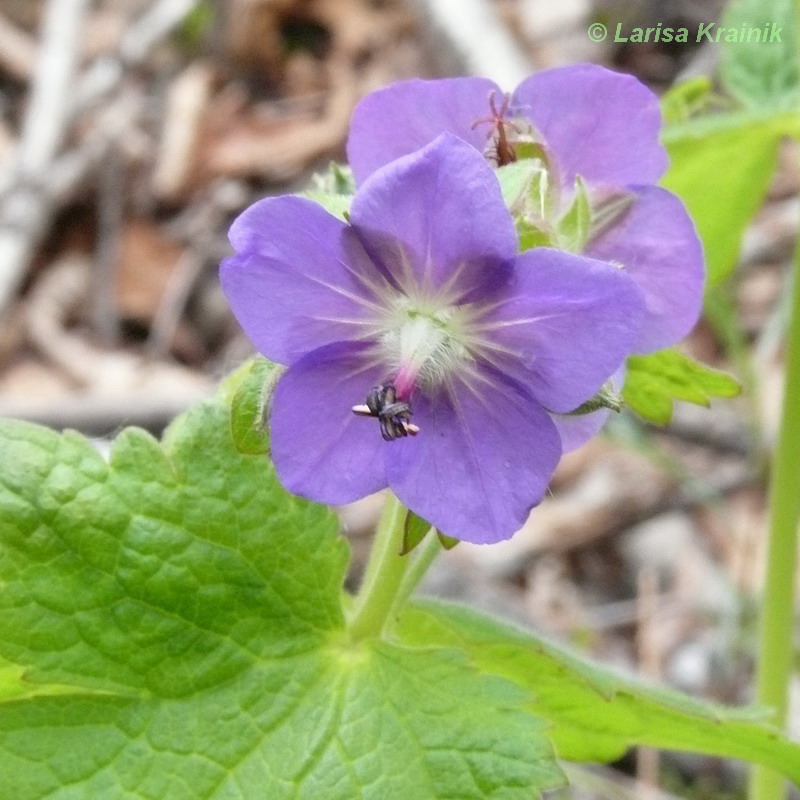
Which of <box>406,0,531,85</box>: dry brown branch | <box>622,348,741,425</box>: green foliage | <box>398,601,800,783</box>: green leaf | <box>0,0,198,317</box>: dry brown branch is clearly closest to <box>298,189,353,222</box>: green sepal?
<box>622,348,741,425</box>: green foliage

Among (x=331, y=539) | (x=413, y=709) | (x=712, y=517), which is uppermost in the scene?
(x=712, y=517)

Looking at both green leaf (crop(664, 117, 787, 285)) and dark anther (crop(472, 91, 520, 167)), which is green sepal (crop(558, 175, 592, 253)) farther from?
green leaf (crop(664, 117, 787, 285))

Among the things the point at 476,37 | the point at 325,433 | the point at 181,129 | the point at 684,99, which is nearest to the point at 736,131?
the point at 684,99

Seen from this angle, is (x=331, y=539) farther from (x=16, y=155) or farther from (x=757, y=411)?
(x=16, y=155)

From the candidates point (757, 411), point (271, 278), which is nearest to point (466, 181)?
point (271, 278)

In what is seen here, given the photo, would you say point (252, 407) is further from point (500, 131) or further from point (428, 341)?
point (500, 131)
